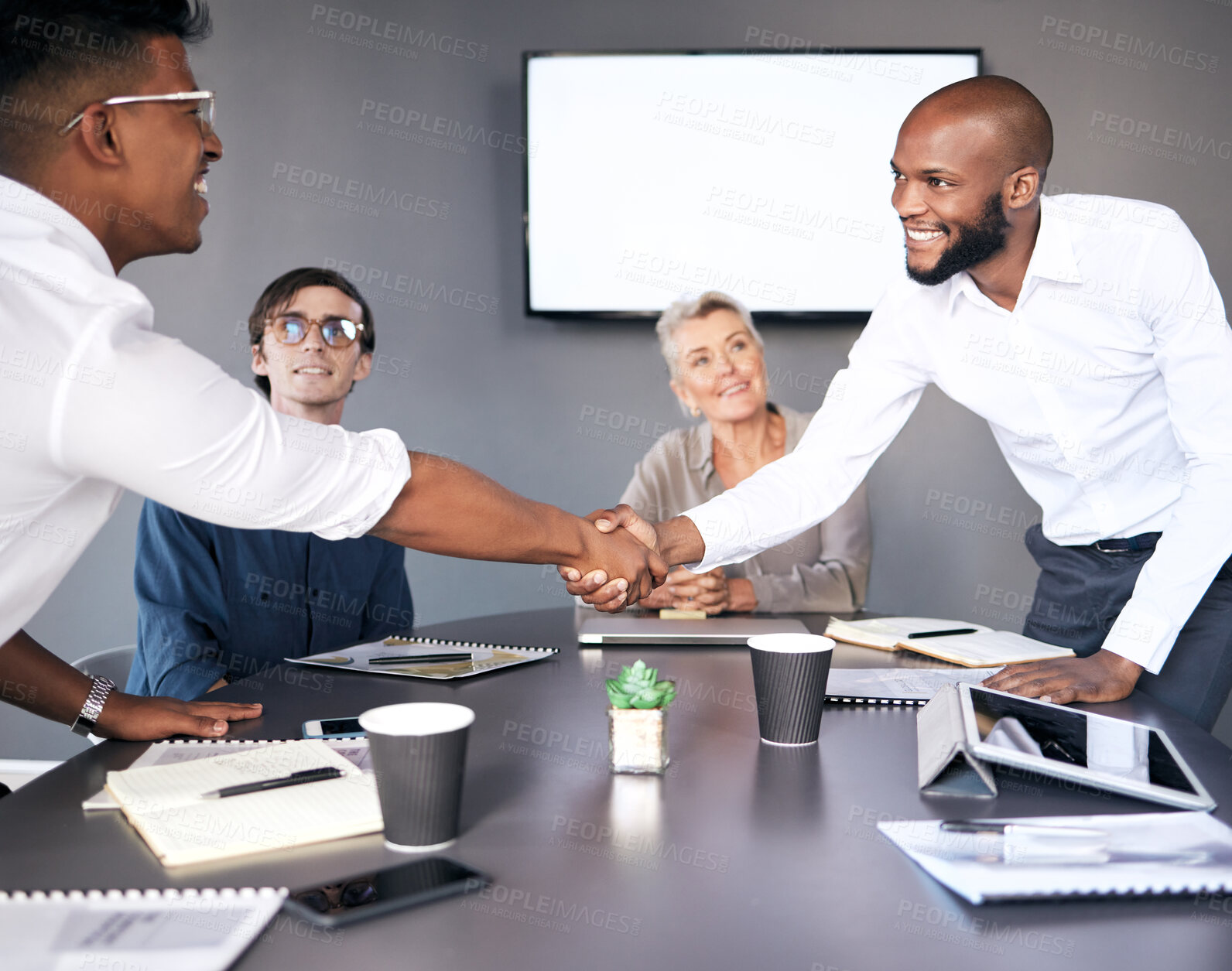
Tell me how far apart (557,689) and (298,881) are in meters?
0.64

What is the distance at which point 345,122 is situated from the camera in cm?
341

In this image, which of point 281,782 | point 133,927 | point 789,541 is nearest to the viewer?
point 133,927

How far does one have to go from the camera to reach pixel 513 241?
11.2 feet

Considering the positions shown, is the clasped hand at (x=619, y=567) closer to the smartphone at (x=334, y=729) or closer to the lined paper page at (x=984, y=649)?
the lined paper page at (x=984, y=649)

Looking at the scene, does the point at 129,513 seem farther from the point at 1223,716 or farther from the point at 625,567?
the point at 1223,716

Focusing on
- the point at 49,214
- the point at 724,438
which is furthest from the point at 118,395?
the point at 724,438

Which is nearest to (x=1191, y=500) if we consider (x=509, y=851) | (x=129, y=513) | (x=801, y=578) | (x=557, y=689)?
(x=801, y=578)

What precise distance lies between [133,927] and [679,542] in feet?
4.34

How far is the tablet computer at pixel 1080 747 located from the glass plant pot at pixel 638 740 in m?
0.31

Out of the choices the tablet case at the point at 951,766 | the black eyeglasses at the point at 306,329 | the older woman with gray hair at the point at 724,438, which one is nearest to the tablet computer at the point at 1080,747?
the tablet case at the point at 951,766

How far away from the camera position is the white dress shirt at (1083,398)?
1.66 meters

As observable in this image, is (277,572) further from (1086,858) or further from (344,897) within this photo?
(1086,858)

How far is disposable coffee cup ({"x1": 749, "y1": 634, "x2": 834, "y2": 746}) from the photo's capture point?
1.16m

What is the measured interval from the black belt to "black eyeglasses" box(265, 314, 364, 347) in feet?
5.30
